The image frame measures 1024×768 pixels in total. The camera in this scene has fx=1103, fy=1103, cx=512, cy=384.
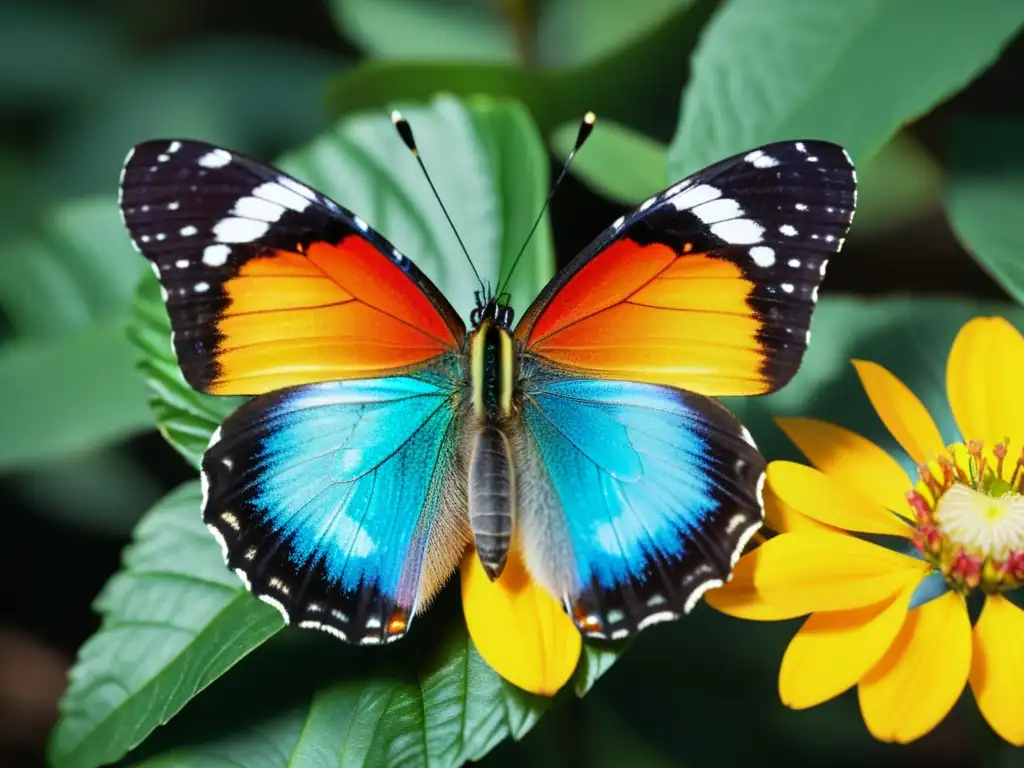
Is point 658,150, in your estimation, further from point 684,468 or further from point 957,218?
point 684,468

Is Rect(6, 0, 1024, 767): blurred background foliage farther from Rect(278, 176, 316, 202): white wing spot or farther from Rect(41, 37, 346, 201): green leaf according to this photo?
Rect(278, 176, 316, 202): white wing spot

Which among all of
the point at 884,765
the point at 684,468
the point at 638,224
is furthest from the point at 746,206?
the point at 884,765

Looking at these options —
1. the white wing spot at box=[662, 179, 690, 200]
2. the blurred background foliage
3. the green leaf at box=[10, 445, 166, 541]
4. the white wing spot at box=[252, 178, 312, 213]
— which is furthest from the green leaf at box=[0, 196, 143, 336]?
the white wing spot at box=[662, 179, 690, 200]

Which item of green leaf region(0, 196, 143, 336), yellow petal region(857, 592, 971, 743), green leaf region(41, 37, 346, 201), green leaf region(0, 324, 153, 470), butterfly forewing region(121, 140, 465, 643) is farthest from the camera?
green leaf region(41, 37, 346, 201)

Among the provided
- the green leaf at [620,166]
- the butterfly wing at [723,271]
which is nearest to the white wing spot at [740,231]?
the butterfly wing at [723,271]

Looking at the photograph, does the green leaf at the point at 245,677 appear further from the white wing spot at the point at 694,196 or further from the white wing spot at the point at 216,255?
the white wing spot at the point at 694,196

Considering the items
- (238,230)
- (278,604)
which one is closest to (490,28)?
(238,230)
